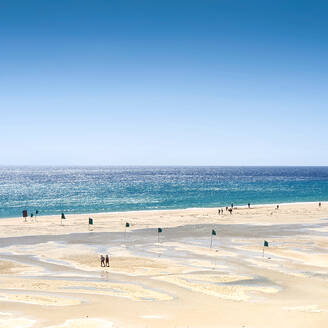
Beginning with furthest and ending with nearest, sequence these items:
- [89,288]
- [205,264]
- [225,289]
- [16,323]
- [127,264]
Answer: [205,264] < [127,264] < [89,288] < [225,289] < [16,323]

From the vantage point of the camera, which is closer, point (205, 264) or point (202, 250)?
point (205, 264)

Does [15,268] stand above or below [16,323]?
below

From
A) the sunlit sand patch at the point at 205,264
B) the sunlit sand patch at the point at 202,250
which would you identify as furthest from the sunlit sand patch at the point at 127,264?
the sunlit sand patch at the point at 202,250

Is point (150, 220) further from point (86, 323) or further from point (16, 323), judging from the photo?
point (16, 323)

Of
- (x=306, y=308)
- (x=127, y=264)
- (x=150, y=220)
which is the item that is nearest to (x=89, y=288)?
(x=127, y=264)

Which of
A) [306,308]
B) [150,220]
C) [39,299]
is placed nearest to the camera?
[306,308]

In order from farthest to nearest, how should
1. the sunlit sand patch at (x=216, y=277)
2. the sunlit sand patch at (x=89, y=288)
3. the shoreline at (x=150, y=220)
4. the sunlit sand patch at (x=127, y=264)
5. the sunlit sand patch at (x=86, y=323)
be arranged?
the shoreline at (x=150, y=220), the sunlit sand patch at (x=127, y=264), the sunlit sand patch at (x=216, y=277), the sunlit sand patch at (x=89, y=288), the sunlit sand patch at (x=86, y=323)

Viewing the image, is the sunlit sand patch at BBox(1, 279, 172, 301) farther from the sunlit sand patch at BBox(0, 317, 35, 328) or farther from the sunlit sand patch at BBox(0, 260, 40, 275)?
the sunlit sand patch at BBox(0, 317, 35, 328)

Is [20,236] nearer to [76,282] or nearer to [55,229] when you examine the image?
[55,229]

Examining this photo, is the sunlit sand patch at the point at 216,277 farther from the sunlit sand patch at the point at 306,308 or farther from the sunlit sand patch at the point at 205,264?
the sunlit sand patch at the point at 306,308
